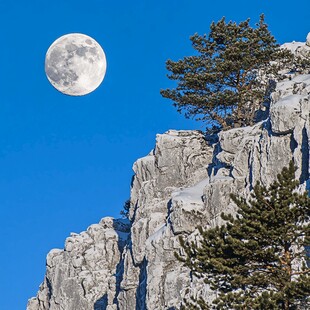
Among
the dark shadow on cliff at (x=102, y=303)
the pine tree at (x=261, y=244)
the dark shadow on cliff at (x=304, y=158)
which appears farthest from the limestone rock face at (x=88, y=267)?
the pine tree at (x=261, y=244)

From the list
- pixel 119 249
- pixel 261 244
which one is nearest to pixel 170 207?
pixel 119 249

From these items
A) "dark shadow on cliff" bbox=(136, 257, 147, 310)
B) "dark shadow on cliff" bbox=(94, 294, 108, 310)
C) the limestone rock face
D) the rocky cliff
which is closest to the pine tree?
the rocky cliff

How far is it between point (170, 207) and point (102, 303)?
1597cm

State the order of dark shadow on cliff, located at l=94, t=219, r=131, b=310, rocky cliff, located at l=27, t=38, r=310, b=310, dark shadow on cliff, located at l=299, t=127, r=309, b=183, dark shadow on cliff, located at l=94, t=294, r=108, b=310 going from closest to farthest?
1. dark shadow on cliff, located at l=299, t=127, r=309, b=183
2. rocky cliff, located at l=27, t=38, r=310, b=310
3. dark shadow on cliff, located at l=94, t=219, r=131, b=310
4. dark shadow on cliff, located at l=94, t=294, r=108, b=310

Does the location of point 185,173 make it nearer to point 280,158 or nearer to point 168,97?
point 168,97

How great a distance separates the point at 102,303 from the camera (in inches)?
2726

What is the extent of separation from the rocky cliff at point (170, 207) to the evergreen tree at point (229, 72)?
9.47ft

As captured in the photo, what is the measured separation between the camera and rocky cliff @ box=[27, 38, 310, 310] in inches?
2029

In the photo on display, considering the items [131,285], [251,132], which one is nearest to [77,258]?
[131,285]

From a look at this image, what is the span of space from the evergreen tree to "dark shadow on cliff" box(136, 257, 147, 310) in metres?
13.8

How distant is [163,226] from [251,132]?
9.20 metres

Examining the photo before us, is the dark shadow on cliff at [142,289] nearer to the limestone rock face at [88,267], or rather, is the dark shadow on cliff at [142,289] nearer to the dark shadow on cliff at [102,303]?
the limestone rock face at [88,267]

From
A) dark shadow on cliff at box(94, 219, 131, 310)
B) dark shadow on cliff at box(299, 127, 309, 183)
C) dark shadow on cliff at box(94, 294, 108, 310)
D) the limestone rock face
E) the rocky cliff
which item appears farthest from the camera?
the limestone rock face

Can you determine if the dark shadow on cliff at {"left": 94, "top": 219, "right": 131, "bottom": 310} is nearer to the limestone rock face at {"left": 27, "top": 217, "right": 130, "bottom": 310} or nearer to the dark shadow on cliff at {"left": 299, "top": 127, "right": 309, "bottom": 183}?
the limestone rock face at {"left": 27, "top": 217, "right": 130, "bottom": 310}
